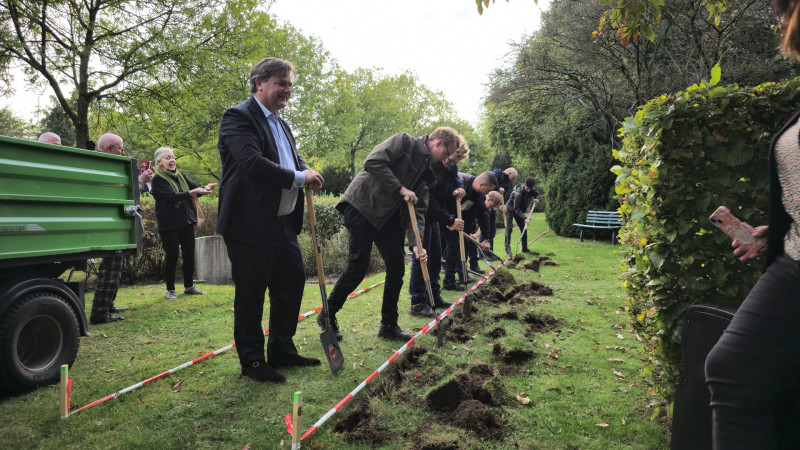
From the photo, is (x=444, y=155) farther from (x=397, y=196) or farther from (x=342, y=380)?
(x=342, y=380)

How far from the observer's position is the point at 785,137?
149cm

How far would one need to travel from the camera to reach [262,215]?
344cm

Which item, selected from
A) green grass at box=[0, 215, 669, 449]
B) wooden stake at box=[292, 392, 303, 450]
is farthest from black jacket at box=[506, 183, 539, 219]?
wooden stake at box=[292, 392, 303, 450]

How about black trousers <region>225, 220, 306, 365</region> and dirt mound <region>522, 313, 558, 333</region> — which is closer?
black trousers <region>225, 220, 306, 365</region>

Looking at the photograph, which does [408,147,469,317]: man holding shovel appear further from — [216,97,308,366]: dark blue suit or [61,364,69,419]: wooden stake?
[61,364,69,419]: wooden stake

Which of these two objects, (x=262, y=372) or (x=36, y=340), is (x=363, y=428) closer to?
(x=262, y=372)

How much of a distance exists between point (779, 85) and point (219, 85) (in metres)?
12.9

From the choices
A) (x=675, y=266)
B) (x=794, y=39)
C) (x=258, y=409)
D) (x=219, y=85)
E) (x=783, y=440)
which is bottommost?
(x=258, y=409)

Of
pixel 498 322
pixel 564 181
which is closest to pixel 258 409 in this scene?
pixel 498 322

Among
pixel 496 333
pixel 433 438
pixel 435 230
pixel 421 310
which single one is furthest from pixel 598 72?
pixel 433 438

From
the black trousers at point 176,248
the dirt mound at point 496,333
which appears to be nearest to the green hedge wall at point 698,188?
the dirt mound at point 496,333

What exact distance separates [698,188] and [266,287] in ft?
10.2

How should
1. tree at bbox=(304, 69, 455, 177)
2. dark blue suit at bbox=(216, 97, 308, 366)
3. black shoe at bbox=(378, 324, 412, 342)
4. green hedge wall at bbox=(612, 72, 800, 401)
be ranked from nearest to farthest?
1. green hedge wall at bbox=(612, 72, 800, 401)
2. dark blue suit at bbox=(216, 97, 308, 366)
3. black shoe at bbox=(378, 324, 412, 342)
4. tree at bbox=(304, 69, 455, 177)

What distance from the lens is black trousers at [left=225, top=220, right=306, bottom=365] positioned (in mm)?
3443
